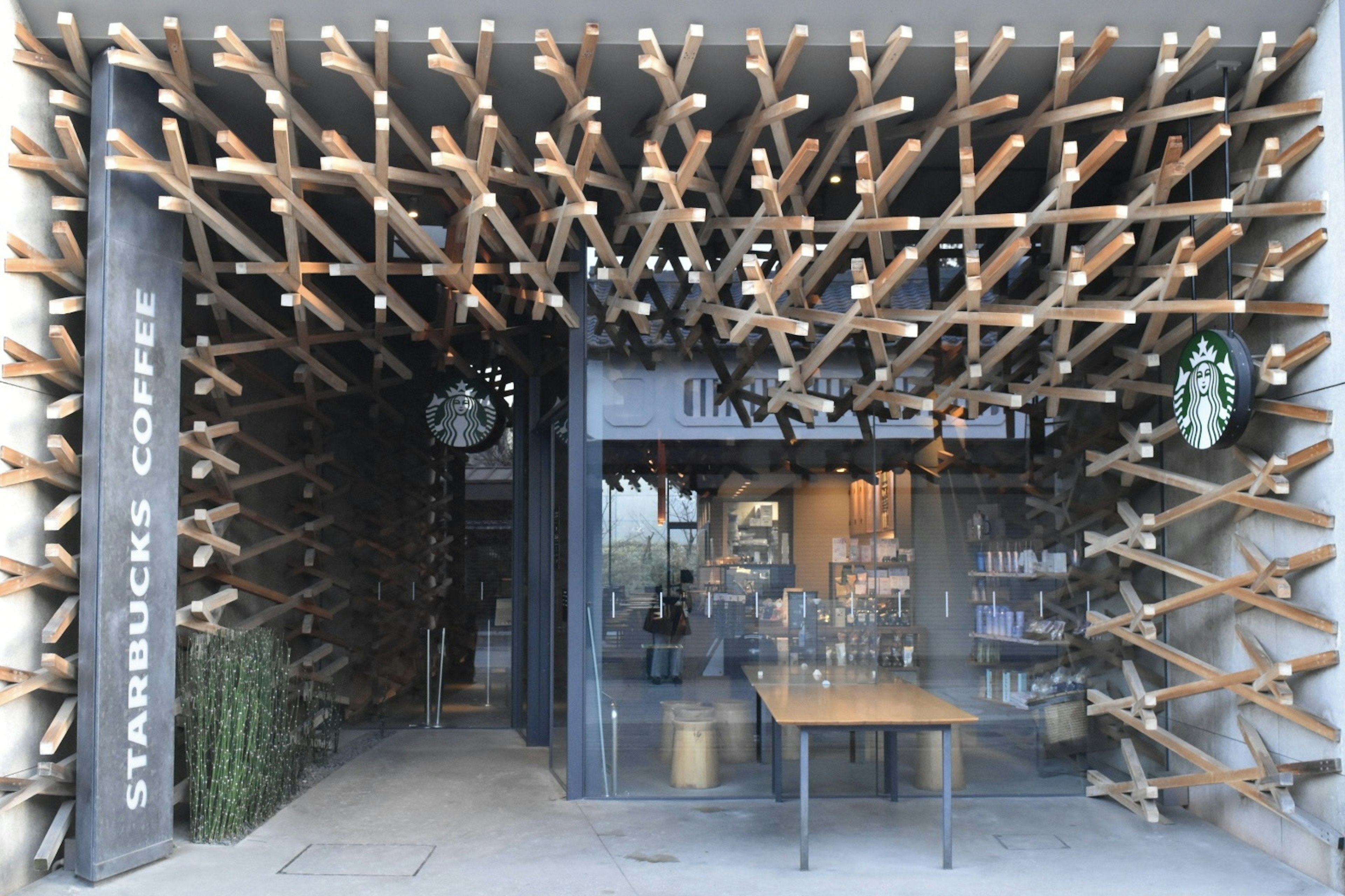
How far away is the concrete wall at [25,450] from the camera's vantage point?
4805 mm

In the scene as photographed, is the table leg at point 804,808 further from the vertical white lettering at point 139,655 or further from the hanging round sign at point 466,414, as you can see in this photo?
the hanging round sign at point 466,414

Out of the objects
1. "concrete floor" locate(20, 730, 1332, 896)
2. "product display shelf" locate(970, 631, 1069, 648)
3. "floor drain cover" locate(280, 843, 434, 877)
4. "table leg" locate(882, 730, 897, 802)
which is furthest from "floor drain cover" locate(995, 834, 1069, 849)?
"floor drain cover" locate(280, 843, 434, 877)

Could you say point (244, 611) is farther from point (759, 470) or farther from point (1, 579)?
point (759, 470)

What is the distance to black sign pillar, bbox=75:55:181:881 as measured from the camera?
491 centimetres

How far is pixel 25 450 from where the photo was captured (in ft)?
16.2

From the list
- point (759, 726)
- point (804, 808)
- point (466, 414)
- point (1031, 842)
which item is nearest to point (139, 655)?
point (804, 808)

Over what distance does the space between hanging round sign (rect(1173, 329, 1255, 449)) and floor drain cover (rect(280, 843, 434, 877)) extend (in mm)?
4423

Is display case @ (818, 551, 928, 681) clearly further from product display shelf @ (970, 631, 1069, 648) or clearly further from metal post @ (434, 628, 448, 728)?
metal post @ (434, 628, 448, 728)

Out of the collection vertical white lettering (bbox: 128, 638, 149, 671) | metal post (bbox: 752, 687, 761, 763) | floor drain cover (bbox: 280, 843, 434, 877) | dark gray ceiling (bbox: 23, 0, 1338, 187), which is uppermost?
dark gray ceiling (bbox: 23, 0, 1338, 187)

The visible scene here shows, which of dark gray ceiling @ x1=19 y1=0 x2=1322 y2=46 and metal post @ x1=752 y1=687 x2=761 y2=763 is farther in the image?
metal post @ x1=752 y1=687 x2=761 y2=763

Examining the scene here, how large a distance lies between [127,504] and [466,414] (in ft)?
13.2

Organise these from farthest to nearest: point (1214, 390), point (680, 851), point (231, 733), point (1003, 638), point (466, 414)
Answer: point (466, 414), point (1003, 638), point (231, 733), point (680, 851), point (1214, 390)

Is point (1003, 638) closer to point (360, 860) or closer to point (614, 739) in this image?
point (614, 739)

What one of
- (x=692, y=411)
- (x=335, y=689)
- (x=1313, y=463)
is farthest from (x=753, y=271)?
(x=335, y=689)
